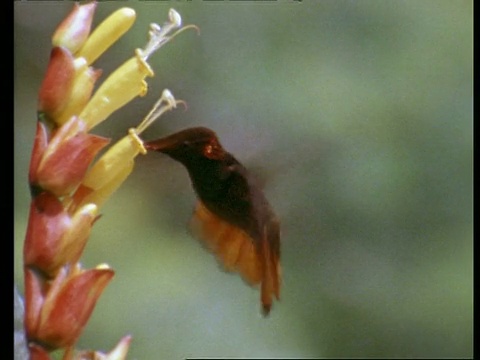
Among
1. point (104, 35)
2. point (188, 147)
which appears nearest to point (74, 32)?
point (104, 35)

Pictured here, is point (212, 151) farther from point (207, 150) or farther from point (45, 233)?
point (45, 233)

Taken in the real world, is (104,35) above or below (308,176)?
above

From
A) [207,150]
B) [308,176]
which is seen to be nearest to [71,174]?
[207,150]

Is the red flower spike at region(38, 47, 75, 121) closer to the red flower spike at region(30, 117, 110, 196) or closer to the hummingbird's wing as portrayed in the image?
the red flower spike at region(30, 117, 110, 196)

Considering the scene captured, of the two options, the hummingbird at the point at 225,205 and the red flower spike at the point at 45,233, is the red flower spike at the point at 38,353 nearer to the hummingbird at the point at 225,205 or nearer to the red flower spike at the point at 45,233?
the red flower spike at the point at 45,233

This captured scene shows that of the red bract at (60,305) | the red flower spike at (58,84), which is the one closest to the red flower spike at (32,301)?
the red bract at (60,305)

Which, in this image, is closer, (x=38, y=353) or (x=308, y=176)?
(x=38, y=353)
